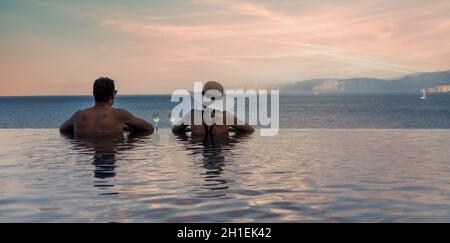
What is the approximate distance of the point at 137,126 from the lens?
16297 millimetres

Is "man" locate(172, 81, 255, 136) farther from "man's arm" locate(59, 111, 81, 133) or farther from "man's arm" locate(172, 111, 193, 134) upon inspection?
"man's arm" locate(59, 111, 81, 133)

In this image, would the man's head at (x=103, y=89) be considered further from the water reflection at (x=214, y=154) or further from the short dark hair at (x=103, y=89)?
the water reflection at (x=214, y=154)

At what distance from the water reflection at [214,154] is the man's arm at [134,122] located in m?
1.16

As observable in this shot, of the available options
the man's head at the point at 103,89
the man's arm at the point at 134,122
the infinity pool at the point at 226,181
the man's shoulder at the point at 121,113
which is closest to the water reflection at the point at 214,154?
the infinity pool at the point at 226,181

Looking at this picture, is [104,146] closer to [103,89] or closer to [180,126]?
[103,89]

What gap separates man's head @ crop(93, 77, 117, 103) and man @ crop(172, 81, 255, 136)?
2652mm

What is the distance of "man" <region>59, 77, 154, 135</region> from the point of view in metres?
14.5

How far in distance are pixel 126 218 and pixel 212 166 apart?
13.6 feet

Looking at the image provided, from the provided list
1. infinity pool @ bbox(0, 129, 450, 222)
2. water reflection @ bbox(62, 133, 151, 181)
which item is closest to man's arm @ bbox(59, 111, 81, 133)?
water reflection @ bbox(62, 133, 151, 181)

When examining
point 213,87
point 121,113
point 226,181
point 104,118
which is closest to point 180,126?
point 121,113

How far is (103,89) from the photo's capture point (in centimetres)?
1449

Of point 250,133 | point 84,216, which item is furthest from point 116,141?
point 84,216
